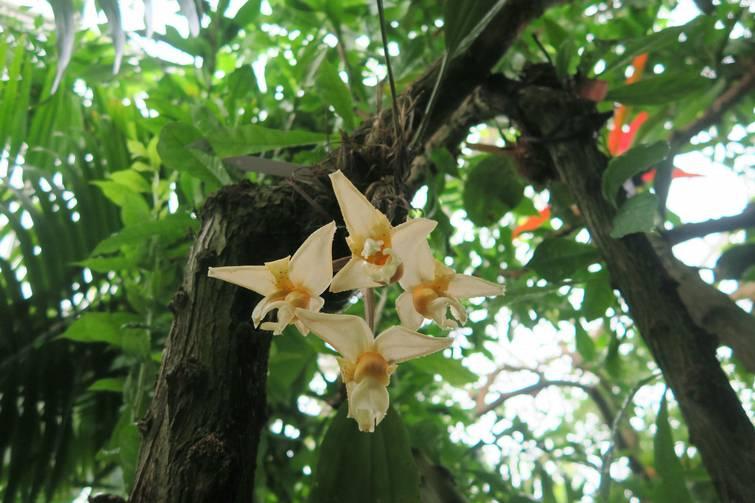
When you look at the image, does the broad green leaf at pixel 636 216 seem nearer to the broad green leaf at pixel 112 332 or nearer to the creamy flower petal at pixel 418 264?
the creamy flower petal at pixel 418 264

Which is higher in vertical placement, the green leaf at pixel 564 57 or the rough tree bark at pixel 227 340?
the green leaf at pixel 564 57

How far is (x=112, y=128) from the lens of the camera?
1208 mm

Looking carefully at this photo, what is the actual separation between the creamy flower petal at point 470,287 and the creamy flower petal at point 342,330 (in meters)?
0.07

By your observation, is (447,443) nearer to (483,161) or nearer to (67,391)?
(483,161)

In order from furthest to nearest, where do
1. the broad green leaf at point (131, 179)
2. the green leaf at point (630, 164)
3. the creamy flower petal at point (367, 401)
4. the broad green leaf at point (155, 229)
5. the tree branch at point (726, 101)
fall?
the tree branch at point (726, 101)
the broad green leaf at point (131, 179)
the broad green leaf at point (155, 229)
the green leaf at point (630, 164)
the creamy flower petal at point (367, 401)

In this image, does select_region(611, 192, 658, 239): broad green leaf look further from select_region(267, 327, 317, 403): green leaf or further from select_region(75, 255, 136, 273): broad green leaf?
select_region(75, 255, 136, 273): broad green leaf

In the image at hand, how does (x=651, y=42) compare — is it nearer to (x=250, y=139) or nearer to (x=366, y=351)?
(x=250, y=139)

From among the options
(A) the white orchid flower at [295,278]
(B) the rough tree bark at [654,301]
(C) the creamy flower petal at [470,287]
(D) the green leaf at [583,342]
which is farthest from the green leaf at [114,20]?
(D) the green leaf at [583,342]

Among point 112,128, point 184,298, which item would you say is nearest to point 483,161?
point 184,298

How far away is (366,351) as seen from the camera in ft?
Answer: 1.46

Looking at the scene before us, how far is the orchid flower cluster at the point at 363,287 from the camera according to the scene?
1.40 feet

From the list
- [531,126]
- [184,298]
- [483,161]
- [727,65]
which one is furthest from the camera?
[727,65]

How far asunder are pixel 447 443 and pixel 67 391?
0.62 meters

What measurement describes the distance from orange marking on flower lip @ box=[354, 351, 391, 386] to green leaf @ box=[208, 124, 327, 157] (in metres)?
0.36
